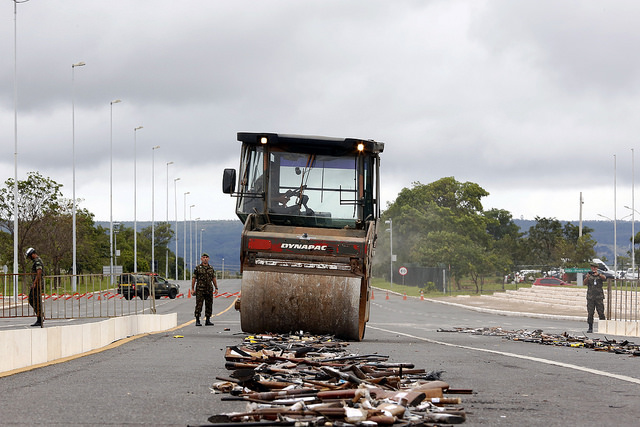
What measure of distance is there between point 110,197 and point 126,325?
6254 centimetres

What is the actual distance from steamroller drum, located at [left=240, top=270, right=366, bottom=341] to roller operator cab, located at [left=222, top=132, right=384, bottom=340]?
0.02m

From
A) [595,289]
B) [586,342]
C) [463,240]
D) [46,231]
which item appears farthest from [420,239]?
[586,342]

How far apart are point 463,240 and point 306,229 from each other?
7277 cm

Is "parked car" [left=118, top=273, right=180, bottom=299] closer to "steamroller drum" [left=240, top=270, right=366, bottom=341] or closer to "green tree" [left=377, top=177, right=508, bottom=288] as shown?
"steamroller drum" [left=240, top=270, right=366, bottom=341]

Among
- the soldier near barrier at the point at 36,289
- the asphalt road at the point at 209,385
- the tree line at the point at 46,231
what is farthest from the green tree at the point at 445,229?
the asphalt road at the point at 209,385

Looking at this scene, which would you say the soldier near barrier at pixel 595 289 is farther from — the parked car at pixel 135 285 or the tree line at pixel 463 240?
the tree line at pixel 463 240

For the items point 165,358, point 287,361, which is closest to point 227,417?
point 287,361

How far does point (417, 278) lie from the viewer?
89.2m

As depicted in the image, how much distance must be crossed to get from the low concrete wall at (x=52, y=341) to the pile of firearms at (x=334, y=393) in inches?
99.7

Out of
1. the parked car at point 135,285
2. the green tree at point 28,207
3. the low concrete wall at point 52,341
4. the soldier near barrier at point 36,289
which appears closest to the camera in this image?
the low concrete wall at point 52,341

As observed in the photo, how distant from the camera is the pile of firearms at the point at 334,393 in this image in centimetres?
588

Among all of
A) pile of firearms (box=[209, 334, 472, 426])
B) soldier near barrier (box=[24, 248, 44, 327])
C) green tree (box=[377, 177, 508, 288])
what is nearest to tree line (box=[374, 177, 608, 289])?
green tree (box=[377, 177, 508, 288])

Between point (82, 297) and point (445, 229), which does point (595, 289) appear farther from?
point (445, 229)

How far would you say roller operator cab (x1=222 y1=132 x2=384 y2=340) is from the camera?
1501cm
